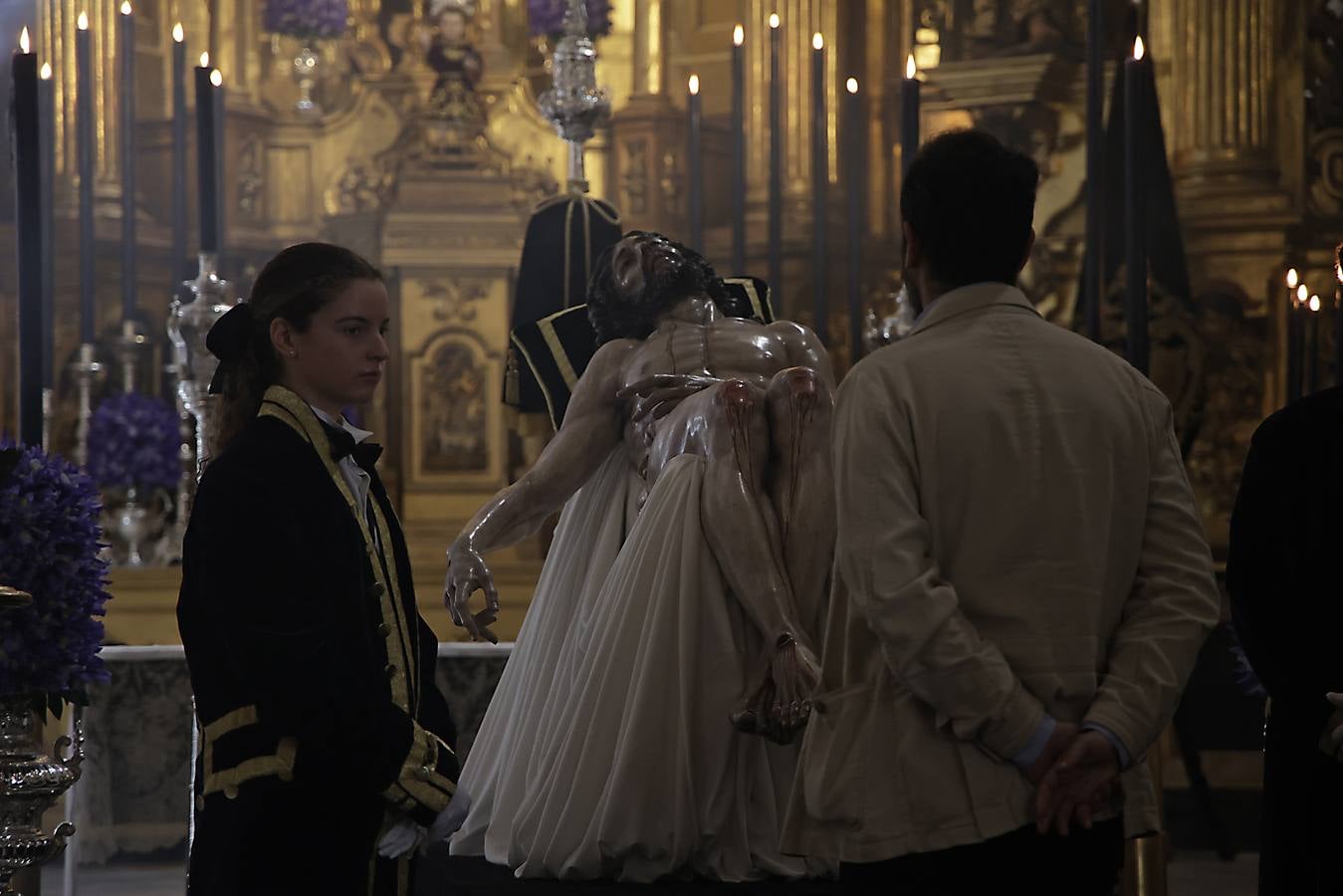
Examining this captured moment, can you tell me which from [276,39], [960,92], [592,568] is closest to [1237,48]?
[960,92]

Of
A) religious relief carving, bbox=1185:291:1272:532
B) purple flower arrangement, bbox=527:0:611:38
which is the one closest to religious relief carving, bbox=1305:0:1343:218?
religious relief carving, bbox=1185:291:1272:532

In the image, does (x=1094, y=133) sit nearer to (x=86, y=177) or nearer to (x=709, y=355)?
(x=709, y=355)

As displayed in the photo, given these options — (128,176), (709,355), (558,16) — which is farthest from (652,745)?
(558,16)

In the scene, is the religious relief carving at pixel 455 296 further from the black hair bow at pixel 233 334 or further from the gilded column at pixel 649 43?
the black hair bow at pixel 233 334

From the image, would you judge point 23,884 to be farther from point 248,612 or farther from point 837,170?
point 837,170

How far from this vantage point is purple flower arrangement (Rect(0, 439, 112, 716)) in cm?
325

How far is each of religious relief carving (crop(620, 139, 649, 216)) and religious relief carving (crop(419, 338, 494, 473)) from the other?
37.8 inches

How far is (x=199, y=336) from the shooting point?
5.27 metres

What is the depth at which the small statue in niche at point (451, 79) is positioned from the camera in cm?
839

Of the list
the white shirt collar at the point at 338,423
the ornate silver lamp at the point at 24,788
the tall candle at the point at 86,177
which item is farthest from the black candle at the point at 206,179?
the white shirt collar at the point at 338,423

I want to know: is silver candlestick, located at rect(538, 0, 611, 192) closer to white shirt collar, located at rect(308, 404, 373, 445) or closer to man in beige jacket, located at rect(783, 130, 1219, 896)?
white shirt collar, located at rect(308, 404, 373, 445)

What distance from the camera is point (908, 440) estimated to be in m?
2.06

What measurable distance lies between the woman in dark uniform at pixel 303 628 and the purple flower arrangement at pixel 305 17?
20.2 feet

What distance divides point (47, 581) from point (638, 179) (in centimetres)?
535
